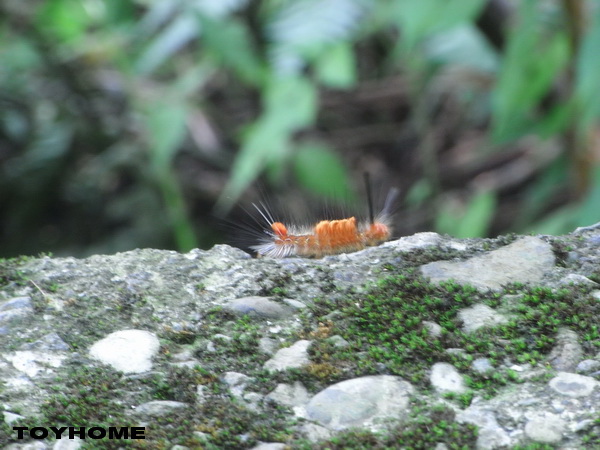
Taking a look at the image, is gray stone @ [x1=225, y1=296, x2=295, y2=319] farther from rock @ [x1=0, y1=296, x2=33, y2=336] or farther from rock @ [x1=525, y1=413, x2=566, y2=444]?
rock @ [x1=525, y1=413, x2=566, y2=444]

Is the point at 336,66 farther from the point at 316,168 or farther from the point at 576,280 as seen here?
the point at 576,280

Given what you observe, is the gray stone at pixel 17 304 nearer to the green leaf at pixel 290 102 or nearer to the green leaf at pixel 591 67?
the green leaf at pixel 591 67

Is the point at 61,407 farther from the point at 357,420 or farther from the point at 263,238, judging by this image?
the point at 263,238

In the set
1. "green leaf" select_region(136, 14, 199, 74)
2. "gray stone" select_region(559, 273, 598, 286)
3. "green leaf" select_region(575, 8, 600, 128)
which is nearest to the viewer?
"gray stone" select_region(559, 273, 598, 286)

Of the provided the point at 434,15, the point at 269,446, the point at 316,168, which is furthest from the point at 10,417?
the point at 316,168

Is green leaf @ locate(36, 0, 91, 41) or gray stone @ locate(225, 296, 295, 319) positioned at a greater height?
green leaf @ locate(36, 0, 91, 41)

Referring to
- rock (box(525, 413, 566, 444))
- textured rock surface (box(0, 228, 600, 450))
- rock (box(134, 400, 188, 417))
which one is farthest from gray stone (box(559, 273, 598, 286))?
rock (box(134, 400, 188, 417))
